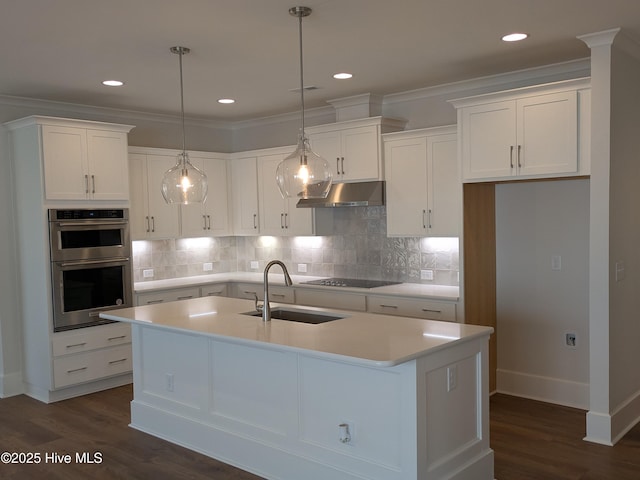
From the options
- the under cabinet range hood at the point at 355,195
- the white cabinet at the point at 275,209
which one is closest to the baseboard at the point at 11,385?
the white cabinet at the point at 275,209

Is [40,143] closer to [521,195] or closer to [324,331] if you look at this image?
[324,331]

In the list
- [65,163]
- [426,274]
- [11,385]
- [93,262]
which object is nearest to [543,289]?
[426,274]

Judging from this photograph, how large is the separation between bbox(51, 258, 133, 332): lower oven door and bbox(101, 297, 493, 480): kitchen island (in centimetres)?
125

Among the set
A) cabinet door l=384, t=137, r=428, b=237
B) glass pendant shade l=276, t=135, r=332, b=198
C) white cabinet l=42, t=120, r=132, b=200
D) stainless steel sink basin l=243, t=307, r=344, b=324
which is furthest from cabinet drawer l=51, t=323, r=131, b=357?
glass pendant shade l=276, t=135, r=332, b=198

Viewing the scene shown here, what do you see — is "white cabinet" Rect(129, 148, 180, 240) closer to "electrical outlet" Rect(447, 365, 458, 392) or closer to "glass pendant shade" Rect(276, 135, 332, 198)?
"glass pendant shade" Rect(276, 135, 332, 198)

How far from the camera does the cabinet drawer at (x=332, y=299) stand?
17.5 feet

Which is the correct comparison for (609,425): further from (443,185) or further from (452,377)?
(443,185)

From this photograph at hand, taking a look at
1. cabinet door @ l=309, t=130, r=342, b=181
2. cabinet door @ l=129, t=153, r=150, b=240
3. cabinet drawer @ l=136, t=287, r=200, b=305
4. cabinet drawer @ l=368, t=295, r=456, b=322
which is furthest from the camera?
cabinet door @ l=129, t=153, r=150, b=240

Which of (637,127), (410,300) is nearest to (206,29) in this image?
(410,300)

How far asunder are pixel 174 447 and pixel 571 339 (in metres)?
Result: 3.17

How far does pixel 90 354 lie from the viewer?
5.32 metres

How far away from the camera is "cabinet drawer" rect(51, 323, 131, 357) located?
5.12 meters

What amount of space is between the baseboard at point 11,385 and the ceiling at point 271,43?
8.24 ft

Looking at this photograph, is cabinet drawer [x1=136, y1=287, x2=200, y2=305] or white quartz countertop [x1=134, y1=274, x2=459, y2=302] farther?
cabinet drawer [x1=136, y1=287, x2=200, y2=305]
